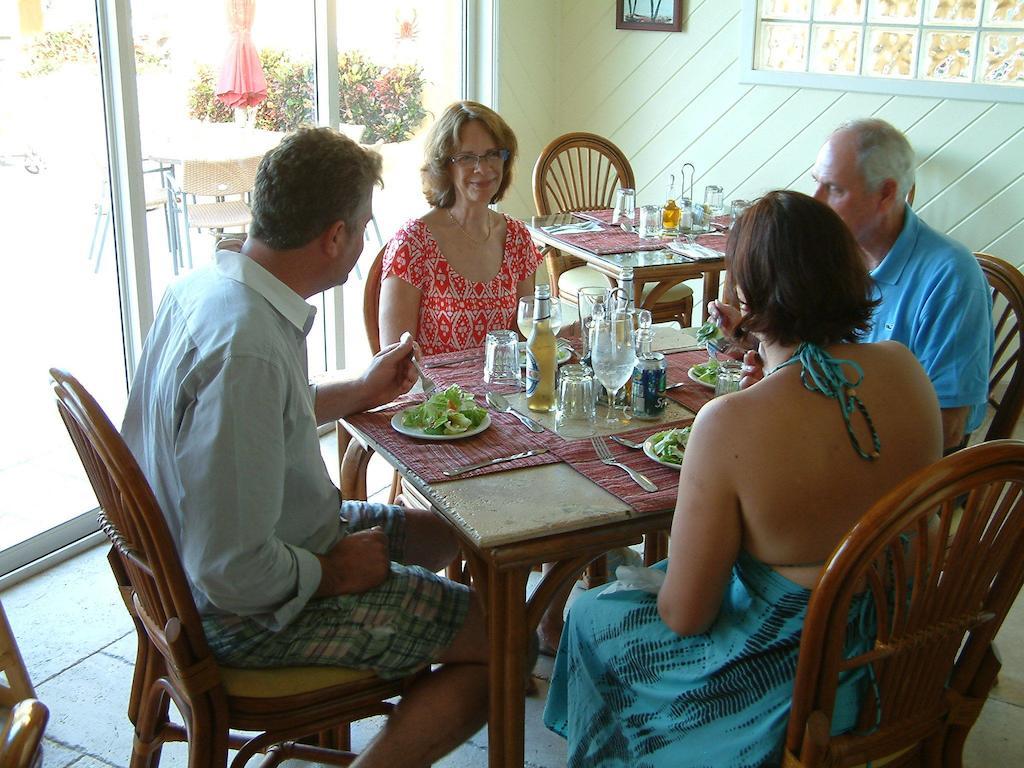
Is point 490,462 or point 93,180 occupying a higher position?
point 93,180

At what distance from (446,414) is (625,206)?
2.28 meters

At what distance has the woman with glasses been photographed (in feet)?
8.95

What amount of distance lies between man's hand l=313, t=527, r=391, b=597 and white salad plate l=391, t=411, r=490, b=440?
9.5 inches

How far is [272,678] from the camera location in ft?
5.48

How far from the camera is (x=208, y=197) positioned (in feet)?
11.4

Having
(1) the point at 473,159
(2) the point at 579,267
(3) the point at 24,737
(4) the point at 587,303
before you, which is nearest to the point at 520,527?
(3) the point at 24,737

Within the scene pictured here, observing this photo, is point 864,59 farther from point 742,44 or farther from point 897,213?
point 897,213

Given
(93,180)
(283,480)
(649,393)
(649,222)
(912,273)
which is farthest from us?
(649,222)

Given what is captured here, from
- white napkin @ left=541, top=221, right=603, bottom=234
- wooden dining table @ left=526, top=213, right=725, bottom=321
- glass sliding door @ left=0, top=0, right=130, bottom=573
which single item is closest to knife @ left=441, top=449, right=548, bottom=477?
wooden dining table @ left=526, top=213, right=725, bottom=321

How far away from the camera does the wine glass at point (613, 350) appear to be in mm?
2008

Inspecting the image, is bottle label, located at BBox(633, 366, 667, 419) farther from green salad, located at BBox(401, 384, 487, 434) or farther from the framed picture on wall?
the framed picture on wall

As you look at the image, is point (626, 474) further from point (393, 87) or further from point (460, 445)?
point (393, 87)

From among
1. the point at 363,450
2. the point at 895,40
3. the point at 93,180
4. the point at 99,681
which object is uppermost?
the point at 895,40

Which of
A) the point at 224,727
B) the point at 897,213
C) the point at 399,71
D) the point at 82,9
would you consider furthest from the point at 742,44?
the point at 224,727
